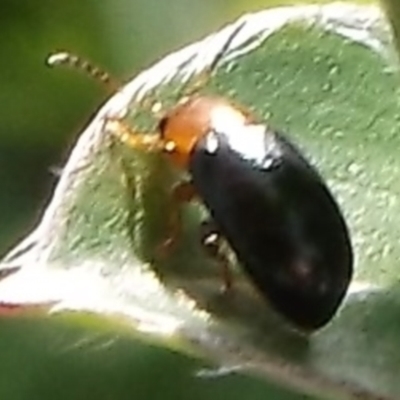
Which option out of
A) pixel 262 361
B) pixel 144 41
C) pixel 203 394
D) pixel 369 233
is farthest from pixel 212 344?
pixel 144 41

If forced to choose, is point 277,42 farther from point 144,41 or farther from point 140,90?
point 144,41

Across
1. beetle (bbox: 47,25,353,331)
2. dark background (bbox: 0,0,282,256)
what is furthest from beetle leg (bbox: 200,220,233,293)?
dark background (bbox: 0,0,282,256)

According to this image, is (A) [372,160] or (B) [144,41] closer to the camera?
(A) [372,160]

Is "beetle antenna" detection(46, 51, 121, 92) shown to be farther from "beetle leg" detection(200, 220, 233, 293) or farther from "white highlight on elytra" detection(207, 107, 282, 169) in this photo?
"beetle leg" detection(200, 220, 233, 293)

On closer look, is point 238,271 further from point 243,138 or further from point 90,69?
point 90,69

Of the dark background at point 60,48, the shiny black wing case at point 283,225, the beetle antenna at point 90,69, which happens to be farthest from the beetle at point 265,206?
the dark background at point 60,48

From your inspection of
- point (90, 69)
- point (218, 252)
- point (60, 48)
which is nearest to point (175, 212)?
point (218, 252)

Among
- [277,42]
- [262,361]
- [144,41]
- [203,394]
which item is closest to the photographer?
[262,361]
